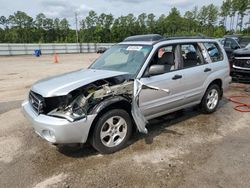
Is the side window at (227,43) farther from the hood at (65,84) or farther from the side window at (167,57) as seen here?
the hood at (65,84)

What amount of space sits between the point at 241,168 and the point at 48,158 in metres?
2.87

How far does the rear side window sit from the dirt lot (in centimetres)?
154

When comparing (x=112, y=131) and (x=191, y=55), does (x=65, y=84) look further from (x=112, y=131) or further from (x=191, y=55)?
(x=191, y=55)

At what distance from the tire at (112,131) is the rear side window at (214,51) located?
110 inches

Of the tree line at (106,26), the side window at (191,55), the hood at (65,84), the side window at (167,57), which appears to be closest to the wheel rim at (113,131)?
the hood at (65,84)

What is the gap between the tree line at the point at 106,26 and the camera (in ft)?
Result: 235

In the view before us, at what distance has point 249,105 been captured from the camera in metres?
6.17

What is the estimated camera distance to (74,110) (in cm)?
335

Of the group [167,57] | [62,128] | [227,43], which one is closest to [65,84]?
[62,128]

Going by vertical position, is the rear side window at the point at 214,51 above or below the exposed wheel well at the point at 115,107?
above

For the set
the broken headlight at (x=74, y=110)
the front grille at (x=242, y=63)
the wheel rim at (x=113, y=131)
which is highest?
the front grille at (x=242, y=63)

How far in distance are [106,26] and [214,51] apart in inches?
3040

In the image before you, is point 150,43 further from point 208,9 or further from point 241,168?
point 208,9

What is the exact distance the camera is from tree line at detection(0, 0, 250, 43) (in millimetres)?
71500
